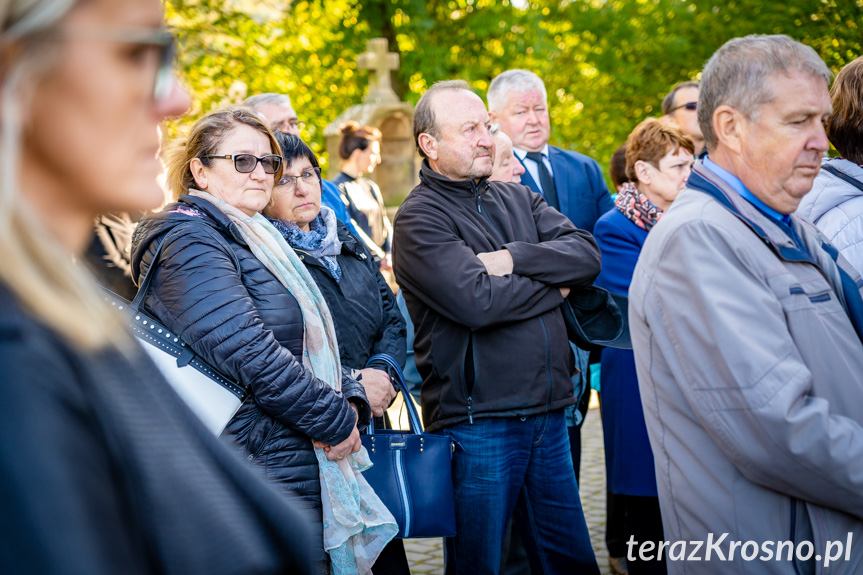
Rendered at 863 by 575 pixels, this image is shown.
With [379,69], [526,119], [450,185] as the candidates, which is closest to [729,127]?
[450,185]

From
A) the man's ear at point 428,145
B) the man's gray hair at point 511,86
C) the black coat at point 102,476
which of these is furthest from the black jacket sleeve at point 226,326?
the man's gray hair at point 511,86

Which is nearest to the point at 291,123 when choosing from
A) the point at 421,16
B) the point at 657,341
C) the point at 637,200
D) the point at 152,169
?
the point at 637,200

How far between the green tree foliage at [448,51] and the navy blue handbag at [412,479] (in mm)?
10505

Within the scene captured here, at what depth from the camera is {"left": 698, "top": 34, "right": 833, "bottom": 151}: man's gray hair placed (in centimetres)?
229

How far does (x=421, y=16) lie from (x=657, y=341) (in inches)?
517

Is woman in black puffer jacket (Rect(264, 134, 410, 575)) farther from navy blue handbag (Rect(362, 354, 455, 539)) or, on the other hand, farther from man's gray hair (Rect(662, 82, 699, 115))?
man's gray hair (Rect(662, 82, 699, 115))

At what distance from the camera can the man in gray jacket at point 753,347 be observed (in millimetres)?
2076

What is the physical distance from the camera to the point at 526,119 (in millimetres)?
5266

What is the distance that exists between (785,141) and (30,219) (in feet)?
6.86

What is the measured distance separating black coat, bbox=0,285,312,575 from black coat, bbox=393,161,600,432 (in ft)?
8.13

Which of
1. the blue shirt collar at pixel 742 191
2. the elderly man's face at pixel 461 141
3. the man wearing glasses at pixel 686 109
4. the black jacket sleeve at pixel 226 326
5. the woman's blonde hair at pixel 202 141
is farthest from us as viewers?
the man wearing glasses at pixel 686 109

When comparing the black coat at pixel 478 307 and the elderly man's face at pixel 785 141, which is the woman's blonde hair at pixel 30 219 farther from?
the black coat at pixel 478 307

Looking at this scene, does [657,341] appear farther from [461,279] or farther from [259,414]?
[259,414]

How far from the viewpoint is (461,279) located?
3.34 meters
